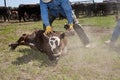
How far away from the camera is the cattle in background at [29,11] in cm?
2722

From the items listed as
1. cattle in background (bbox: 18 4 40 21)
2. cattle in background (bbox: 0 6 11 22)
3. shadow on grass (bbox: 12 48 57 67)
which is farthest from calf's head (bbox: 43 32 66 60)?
cattle in background (bbox: 0 6 11 22)

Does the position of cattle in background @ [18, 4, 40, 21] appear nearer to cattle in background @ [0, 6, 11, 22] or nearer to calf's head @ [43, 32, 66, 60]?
cattle in background @ [0, 6, 11, 22]

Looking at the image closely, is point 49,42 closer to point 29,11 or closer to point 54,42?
point 54,42

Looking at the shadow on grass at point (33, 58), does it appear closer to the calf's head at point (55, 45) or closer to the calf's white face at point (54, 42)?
the calf's head at point (55, 45)

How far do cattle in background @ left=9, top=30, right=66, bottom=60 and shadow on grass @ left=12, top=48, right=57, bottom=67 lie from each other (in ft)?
0.50

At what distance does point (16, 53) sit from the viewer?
880 centimetres

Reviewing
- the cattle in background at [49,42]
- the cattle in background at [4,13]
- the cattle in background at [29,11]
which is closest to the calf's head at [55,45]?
the cattle in background at [49,42]

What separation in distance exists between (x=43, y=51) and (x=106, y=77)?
2234 millimetres

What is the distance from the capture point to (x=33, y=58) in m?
8.12

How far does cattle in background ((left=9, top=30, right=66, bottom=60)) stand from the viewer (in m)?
7.48

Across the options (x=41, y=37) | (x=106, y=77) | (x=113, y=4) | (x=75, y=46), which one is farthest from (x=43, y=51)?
(x=113, y=4)

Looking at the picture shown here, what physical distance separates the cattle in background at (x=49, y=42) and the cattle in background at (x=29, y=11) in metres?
18.5

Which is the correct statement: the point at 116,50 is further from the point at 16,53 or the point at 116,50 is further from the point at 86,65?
the point at 16,53

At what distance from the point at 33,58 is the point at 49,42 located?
71 cm
